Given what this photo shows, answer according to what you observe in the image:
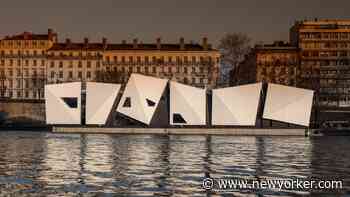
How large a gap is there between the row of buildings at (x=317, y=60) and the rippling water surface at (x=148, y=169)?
72.0 m

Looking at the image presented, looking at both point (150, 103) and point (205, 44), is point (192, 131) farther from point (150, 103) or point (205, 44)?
point (205, 44)

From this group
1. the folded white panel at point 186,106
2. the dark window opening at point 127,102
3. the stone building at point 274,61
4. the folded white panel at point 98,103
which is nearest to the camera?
the folded white panel at point 186,106

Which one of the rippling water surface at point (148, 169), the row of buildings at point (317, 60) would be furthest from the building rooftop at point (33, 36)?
the rippling water surface at point (148, 169)

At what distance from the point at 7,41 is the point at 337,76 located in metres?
50.6

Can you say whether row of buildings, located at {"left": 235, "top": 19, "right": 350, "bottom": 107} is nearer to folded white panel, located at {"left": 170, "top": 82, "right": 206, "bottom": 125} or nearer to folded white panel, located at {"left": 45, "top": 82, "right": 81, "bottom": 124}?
folded white panel, located at {"left": 170, "top": 82, "right": 206, "bottom": 125}

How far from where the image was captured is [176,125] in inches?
3364

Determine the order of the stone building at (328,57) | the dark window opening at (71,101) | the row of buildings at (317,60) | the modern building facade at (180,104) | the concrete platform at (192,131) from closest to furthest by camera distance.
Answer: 1. the concrete platform at (192,131)
2. the modern building facade at (180,104)
3. the dark window opening at (71,101)
4. the row of buildings at (317,60)
5. the stone building at (328,57)

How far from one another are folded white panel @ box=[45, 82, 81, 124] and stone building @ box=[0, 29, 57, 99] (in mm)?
47961

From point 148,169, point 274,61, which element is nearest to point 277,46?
point 274,61

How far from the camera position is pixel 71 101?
287 ft

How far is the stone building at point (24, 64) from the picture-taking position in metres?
135

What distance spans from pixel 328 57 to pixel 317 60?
5.20 feet

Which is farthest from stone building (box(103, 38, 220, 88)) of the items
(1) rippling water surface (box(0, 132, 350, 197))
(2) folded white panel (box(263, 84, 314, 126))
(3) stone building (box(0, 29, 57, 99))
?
(1) rippling water surface (box(0, 132, 350, 197))

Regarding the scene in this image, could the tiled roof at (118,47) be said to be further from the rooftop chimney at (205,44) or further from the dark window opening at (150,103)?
the dark window opening at (150,103)
